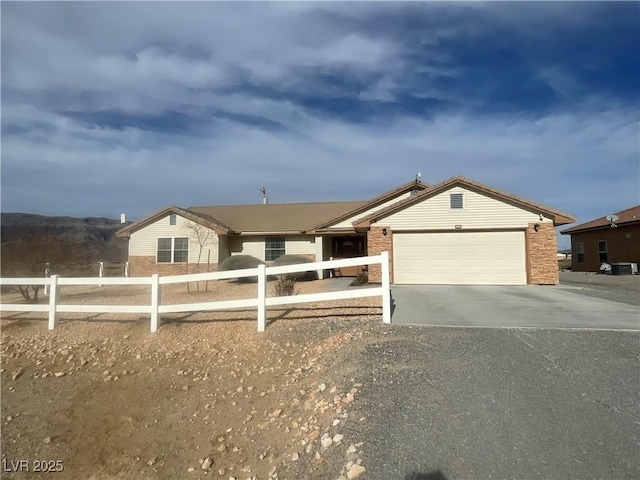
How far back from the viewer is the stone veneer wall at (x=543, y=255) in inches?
674

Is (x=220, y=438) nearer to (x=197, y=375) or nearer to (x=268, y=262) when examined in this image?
(x=197, y=375)

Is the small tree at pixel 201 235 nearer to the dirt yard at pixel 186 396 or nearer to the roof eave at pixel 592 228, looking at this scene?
the dirt yard at pixel 186 396

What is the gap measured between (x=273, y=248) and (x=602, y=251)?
68.1 feet

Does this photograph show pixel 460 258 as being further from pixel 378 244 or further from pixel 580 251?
pixel 580 251

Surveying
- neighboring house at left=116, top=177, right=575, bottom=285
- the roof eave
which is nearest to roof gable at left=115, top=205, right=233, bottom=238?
neighboring house at left=116, top=177, right=575, bottom=285

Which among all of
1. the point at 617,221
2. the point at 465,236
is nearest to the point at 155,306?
the point at 465,236

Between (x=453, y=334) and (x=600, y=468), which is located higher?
(x=453, y=334)

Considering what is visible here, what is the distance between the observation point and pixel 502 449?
3.68 metres

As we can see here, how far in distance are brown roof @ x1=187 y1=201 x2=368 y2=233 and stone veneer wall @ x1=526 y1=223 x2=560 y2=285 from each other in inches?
357

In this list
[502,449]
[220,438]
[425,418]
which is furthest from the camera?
[220,438]

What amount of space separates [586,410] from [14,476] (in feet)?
19.0

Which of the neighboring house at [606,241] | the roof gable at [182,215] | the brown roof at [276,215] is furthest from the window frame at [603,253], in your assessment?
the roof gable at [182,215]

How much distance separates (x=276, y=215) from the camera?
27.3 meters

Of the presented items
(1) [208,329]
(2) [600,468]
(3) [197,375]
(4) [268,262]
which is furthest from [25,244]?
(2) [600,468]
